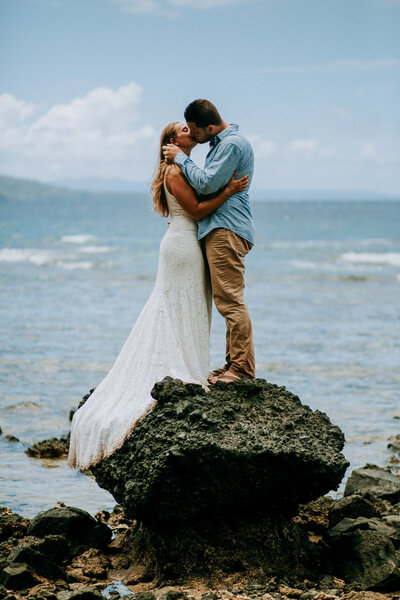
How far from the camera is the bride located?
20.2 feet

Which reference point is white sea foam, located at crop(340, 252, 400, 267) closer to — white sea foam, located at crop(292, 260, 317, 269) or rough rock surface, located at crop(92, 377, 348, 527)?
white sea foam, located at crop(292, 260, 317, 269)

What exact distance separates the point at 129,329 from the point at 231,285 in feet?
41.1

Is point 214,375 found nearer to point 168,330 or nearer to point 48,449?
point 168,330

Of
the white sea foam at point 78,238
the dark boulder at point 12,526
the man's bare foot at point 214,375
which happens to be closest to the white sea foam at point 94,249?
the white sea foam at point 78,238

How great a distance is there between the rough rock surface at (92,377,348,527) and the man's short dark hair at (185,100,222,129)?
2012 mm

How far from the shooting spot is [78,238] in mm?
50938

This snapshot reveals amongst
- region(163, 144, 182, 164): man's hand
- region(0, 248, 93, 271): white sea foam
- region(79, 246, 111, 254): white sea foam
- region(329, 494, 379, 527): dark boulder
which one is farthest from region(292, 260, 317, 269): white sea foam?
region(163, 144, 182, 164): man's hand

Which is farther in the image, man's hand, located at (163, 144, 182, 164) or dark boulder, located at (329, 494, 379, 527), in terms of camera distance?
dark boulder, located at (329, 494, 379, 527)

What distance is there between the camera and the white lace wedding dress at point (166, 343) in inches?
244

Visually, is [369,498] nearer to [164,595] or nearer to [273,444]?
[273,444]

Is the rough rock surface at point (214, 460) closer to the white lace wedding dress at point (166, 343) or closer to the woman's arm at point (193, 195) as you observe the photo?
the white lace wedding dress at point (166, 343)

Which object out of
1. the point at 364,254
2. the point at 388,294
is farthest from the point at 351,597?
the point at 364,254

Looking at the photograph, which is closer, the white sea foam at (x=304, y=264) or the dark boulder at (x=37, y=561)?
the dark boulder at (x=37, y=561)

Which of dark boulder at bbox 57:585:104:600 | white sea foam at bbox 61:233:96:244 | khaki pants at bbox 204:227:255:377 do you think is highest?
white sea foam at bbox 61:233:96:244
